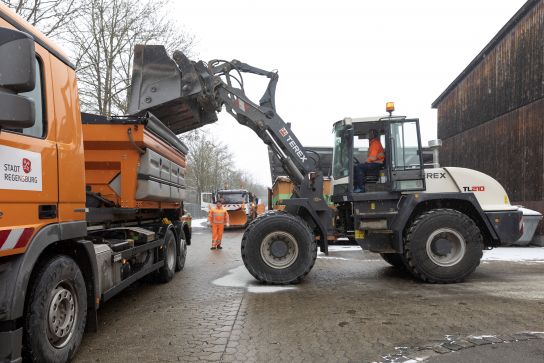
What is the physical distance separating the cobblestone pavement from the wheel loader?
553 mm

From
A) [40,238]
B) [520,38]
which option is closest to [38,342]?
[40,238]

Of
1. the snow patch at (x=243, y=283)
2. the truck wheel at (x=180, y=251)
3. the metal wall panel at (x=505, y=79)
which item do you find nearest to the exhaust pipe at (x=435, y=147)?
the snow patch at (x=243, y=283)

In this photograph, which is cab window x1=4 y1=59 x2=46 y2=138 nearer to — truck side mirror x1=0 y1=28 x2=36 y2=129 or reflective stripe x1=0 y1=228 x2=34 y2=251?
truck side mirror x1=0 y1=28 x2=36 y2=129

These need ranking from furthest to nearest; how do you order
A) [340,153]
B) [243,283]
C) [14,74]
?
[340,153], [243,283], [14,74]

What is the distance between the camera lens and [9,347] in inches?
119

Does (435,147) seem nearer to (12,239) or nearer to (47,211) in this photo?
(47,211)

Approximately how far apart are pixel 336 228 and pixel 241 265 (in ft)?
9.30

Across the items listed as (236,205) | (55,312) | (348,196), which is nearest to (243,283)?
(348,196)

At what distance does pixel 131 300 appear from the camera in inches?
257

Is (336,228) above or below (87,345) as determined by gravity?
above

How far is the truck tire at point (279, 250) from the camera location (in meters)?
7.33

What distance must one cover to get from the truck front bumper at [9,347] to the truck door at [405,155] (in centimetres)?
622

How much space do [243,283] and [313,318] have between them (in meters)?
2.55

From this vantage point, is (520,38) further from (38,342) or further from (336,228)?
(38,342)
